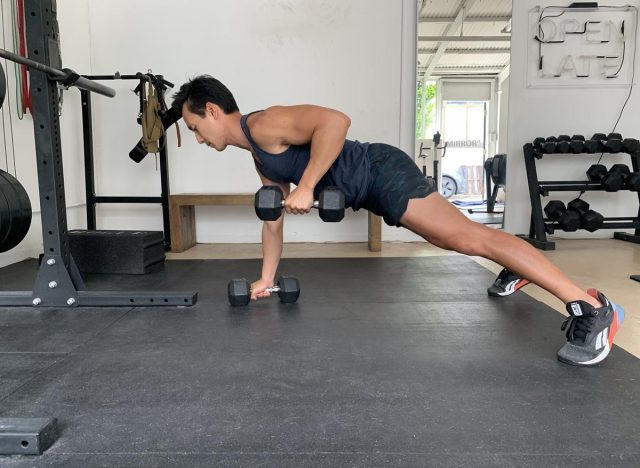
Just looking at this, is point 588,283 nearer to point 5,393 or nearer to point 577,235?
point 577,235

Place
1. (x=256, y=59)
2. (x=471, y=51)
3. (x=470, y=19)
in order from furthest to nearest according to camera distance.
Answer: (x=471, y=51), (x=470, y=19), (x=256, y=59)

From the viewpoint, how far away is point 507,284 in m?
2.28

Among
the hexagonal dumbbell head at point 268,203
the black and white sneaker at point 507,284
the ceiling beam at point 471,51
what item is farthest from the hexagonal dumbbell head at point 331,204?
the ceiling beam at point 471,51

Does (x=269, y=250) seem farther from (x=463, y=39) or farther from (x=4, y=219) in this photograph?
(x=463, y=39)

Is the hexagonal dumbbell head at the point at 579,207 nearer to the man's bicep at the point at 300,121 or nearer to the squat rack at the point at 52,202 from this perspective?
the man's bicep at the point at 300,121

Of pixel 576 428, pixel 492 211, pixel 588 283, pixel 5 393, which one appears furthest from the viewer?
pixel 492 211

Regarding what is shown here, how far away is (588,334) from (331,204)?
895 mm

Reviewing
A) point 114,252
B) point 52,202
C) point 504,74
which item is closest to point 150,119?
point 114,252

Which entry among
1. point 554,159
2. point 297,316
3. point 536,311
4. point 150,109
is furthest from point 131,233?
point 554,159

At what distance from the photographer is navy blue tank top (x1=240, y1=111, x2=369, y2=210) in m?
1.73

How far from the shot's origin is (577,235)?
14.7 ft

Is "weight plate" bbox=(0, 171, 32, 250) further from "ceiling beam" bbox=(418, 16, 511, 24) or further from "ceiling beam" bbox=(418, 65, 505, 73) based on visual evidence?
"ceiling beam" bbox=(418, 65, 505, 73)

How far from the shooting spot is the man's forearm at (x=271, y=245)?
2.23m

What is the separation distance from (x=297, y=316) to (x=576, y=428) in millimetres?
1138
